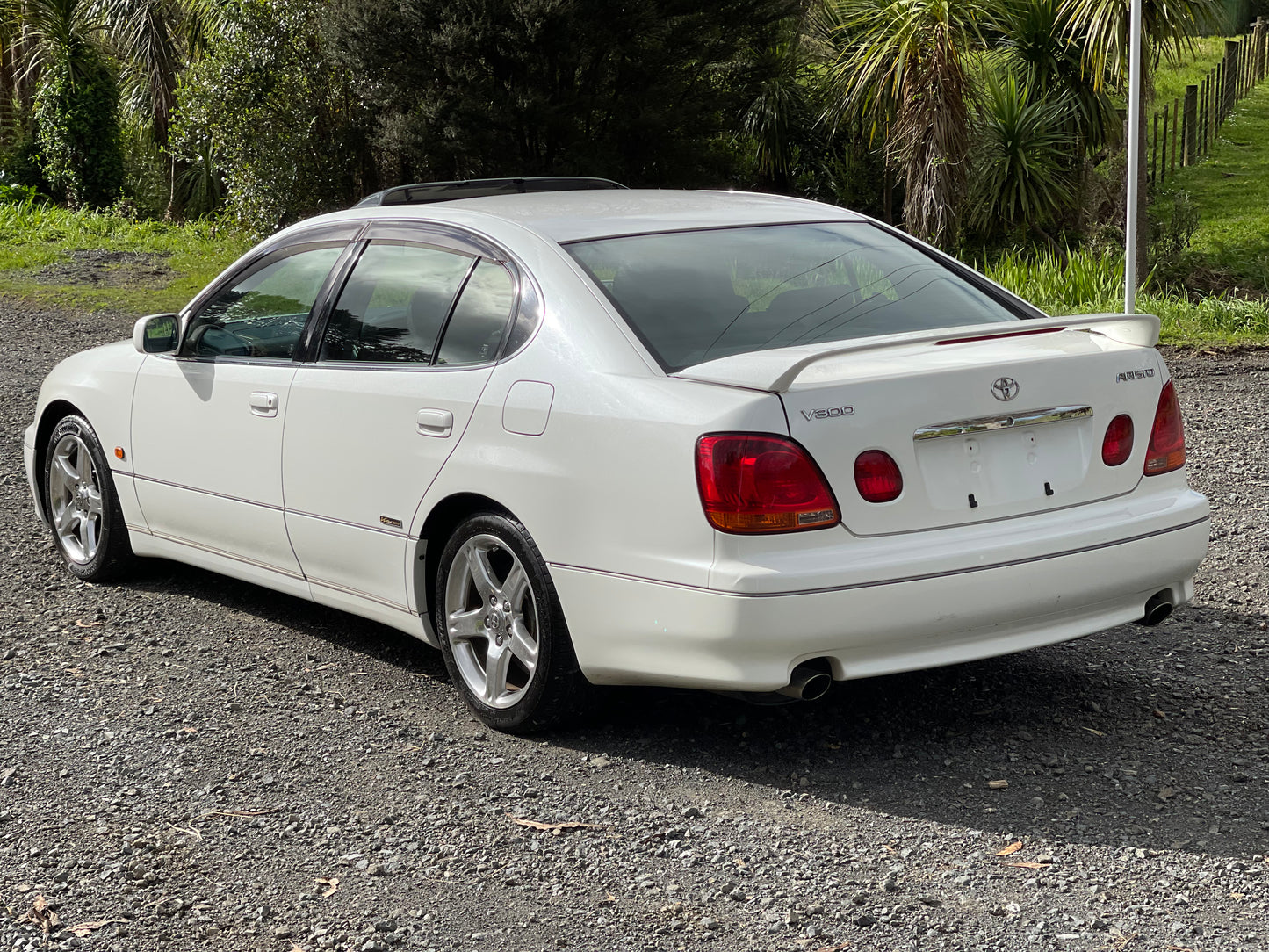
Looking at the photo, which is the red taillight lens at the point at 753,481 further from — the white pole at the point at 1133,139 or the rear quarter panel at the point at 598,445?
the white pole at the point at 1133,139

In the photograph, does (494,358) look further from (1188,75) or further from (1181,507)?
(1188,75)

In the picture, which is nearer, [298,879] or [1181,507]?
[298,879]

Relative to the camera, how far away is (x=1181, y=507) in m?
4.33

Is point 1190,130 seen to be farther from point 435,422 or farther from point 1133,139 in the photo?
point 435,422

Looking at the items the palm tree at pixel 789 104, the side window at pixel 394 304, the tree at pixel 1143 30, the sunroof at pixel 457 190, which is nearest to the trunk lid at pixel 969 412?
the side window at pixel 394 304

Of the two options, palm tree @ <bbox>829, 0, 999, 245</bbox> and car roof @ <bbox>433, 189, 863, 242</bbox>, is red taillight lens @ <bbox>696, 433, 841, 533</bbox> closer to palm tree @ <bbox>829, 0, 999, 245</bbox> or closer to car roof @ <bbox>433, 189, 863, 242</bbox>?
car roof @ <bbox>433, 189, 863, 242</bbox>

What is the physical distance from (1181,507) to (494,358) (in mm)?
2035

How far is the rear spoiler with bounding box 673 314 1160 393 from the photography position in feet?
12.5

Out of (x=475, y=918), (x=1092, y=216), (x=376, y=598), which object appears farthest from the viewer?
(x=1092, y=216)

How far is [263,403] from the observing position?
17.0 feet

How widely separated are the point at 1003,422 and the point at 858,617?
675 millimetres

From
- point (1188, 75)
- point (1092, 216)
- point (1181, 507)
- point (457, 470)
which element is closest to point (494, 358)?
point (457, 470)

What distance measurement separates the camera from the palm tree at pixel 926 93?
14.0 meters

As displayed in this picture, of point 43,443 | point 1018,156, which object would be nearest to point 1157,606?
point 43,443
